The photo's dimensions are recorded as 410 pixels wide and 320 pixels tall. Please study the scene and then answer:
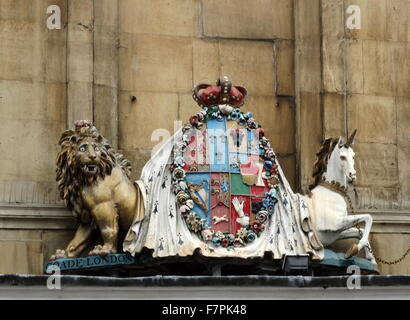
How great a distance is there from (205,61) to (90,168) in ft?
9.02

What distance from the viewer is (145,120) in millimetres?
24859

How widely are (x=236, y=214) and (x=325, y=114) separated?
2.37 meters

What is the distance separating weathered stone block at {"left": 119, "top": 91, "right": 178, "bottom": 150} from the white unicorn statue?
1996mm

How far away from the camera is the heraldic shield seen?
23.1 m

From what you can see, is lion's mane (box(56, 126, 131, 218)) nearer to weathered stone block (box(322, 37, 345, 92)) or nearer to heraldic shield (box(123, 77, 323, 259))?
heraldic shield (box(123, 77, 323, 259))

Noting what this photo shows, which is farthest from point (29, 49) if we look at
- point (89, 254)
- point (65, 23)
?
point (89, 254)

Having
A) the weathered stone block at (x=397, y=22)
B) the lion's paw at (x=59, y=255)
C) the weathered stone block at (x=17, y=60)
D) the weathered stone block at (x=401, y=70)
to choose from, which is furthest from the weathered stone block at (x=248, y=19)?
the lion's paw at (x=59, y=255)

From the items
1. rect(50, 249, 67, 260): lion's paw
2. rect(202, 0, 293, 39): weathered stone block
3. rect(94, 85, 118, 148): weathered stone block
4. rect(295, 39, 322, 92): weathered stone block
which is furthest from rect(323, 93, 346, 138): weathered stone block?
rect(50, 249, 67, 260): lion's paw

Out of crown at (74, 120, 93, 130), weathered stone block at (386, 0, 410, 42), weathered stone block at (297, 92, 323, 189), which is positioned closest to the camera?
crown at (74, 120, 93, 130)

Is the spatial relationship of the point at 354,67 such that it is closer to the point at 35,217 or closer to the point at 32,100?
the point at 32,100

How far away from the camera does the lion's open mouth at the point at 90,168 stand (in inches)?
912

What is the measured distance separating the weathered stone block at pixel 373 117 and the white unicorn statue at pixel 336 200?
1021 mm

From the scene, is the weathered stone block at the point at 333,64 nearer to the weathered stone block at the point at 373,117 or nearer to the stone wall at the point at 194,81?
the stone wall at the point at 194,81

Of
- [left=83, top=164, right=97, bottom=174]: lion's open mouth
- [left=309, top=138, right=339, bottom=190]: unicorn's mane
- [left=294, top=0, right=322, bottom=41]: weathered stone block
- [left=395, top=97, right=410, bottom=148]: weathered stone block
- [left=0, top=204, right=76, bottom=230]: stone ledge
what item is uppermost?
[left=294, top=0, right=322, bottom=41]: weathered stone block
